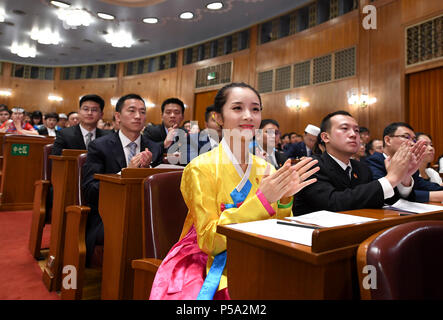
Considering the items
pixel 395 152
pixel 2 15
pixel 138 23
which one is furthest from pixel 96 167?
pixel 2 15

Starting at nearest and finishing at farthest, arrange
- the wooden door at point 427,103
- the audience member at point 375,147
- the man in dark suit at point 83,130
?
the man in dark suit at point 83,130
the audience member at point 375,147
the wooden door at point 427,103

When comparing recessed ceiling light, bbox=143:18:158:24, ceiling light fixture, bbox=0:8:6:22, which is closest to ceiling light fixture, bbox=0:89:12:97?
ceiling light fixture, bbox=0:8:6:22

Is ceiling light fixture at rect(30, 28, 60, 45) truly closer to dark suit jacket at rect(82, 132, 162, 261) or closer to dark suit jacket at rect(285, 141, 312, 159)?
dark suit jacket at rect(285, 141, 312, 159)

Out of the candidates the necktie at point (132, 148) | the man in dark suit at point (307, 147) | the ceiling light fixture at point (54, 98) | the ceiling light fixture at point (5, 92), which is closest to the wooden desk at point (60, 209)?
the necktie at point (132, 148)

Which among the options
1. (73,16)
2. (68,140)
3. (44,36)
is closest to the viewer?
(68,140)

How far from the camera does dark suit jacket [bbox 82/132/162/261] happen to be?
1.94 m

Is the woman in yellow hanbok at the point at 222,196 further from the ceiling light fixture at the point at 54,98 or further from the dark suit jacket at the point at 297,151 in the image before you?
the ceiling light fixture at the point at 54,98

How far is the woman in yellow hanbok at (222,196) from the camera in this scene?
0.98m

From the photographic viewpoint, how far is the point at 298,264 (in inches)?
25.4

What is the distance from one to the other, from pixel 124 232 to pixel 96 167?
0.70m

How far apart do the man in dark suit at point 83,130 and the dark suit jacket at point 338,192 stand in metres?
2.21

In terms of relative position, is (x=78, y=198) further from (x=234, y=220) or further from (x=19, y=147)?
(x=19, y=147)

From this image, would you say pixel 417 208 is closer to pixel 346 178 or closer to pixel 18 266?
pixel 346 178
